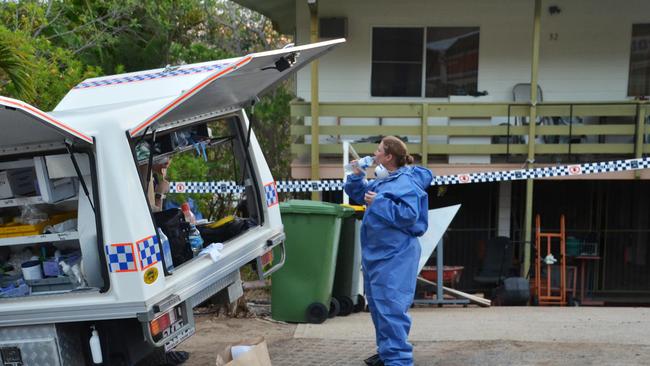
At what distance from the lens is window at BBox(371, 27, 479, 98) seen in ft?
33.4

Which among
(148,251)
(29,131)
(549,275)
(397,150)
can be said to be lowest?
(549,275)

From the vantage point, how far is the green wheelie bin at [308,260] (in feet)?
18.4

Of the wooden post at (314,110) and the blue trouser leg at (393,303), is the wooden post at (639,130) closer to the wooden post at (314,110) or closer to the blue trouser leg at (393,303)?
the wooden post at (314,110)

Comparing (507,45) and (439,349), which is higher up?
(507,45)

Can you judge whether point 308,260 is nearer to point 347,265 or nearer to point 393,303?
point 347,265

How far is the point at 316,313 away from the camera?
5672mm

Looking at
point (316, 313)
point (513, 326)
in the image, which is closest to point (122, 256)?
point (316, 313)

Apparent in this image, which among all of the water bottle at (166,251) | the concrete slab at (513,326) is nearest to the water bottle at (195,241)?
the water bottle at (166,251)

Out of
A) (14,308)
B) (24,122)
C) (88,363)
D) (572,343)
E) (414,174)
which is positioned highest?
(24,122)

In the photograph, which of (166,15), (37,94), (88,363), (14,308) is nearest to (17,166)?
(14,308)

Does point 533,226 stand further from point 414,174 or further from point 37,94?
point 37,94

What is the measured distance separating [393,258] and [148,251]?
1.67m

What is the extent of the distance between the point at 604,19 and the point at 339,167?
192 inches

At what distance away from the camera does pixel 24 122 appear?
123 inches
